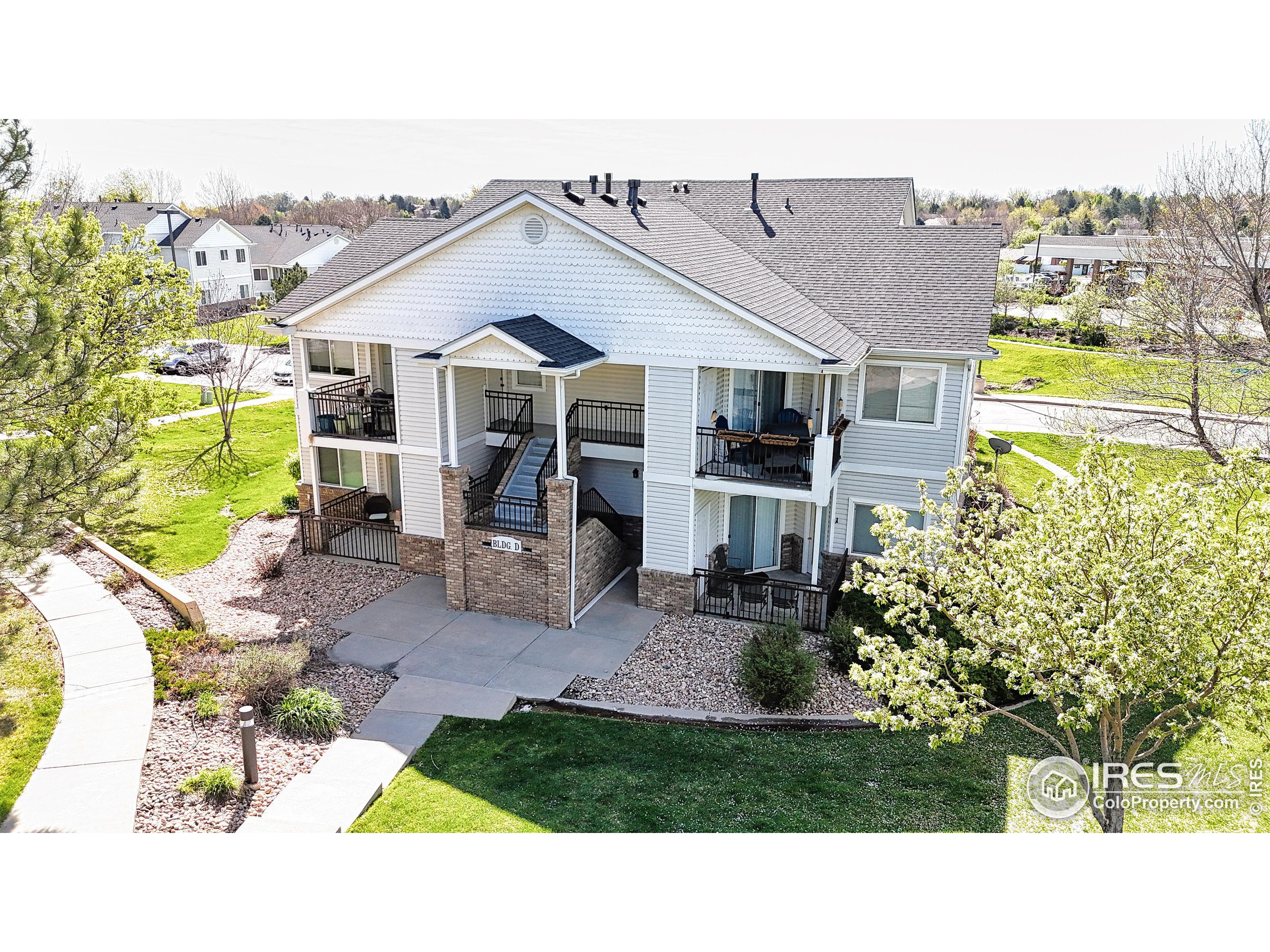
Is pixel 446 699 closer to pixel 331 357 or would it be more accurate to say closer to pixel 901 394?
pixel 901 394

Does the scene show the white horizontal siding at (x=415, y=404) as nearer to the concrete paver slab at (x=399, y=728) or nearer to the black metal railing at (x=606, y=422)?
the black metal railing at (x=606, y=422)

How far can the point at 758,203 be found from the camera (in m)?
24.2

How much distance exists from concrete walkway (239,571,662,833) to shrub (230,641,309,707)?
140 centimetres

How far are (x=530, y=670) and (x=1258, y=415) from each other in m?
16.9

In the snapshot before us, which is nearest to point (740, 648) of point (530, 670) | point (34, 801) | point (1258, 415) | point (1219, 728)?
point (530, 670)

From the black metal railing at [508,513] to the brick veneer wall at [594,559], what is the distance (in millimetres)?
874

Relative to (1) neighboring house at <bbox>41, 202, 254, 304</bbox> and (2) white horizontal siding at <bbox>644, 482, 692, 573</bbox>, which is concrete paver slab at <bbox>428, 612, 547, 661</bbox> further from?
(1) neighboring house at <bbox>41, 202, 254, 304</bbox>

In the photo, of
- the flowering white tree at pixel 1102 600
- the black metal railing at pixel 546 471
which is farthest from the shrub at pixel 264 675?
the flowering white tree at pixel 1102 600

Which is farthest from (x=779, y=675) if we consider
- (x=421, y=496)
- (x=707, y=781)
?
(x=421, y=496)

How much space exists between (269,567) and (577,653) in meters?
7.74

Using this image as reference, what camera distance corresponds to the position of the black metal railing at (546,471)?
17.9m

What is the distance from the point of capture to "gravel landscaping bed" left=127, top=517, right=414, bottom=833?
10977mm

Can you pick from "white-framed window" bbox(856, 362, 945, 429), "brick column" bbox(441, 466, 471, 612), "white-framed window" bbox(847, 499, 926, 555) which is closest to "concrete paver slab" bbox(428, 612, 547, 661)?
"brick column" bbox(441, 466, 471, 612)

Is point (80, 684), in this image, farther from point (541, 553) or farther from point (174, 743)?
point (541, 553)
